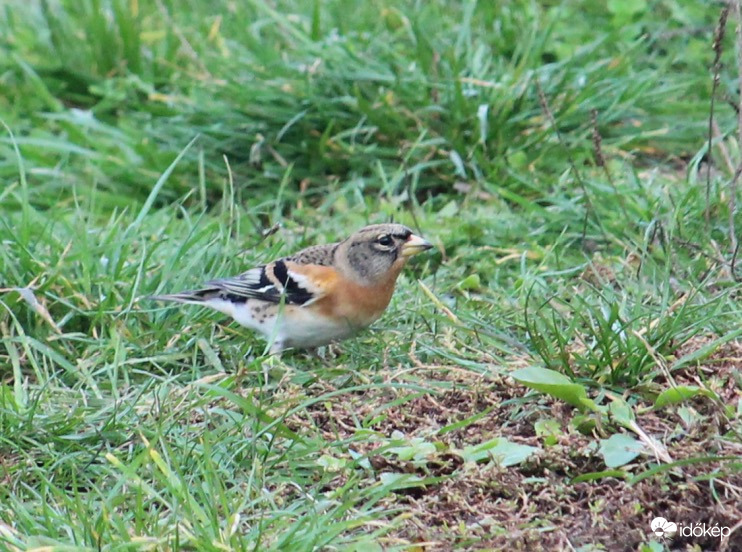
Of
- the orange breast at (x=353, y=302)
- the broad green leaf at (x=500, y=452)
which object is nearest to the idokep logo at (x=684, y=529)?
the broad green leaf at (x=500, y=452)

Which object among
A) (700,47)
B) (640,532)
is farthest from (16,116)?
(640,532)

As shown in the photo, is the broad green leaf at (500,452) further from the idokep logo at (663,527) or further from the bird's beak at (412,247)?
the bird's beak at (412,247)

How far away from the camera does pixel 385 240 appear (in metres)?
4.07

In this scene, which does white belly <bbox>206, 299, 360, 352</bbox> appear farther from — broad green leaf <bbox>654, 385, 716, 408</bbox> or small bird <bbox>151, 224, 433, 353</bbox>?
broad green leaf <bbox>654, 385, 716, 408</bbox>

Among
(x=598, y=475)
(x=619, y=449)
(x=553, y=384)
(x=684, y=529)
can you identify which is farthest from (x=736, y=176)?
(x=684, y=529)

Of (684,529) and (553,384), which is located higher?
(553,384)

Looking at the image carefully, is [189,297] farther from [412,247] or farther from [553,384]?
[553,384]

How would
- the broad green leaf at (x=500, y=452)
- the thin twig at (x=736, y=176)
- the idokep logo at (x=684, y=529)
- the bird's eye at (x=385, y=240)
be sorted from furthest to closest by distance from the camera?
the bird's eye at (x=385, y=240) < the thin twig at (x=736, y=176) < the broad green leaf at (x=500, y=452) < the idokep logo at (x=684, y=529)

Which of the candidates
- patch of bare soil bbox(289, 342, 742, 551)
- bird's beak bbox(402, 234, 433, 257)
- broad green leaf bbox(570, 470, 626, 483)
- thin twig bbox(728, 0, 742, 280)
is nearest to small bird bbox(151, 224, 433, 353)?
bird's beak bbox(402, 234, 433, 257)

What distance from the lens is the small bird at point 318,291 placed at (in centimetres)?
387

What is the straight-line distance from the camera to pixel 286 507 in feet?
9.74

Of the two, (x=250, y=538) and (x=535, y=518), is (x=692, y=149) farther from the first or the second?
(x=250, y=538)

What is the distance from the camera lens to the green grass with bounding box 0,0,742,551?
2947 millimetres

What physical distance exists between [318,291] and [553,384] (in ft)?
3.47
